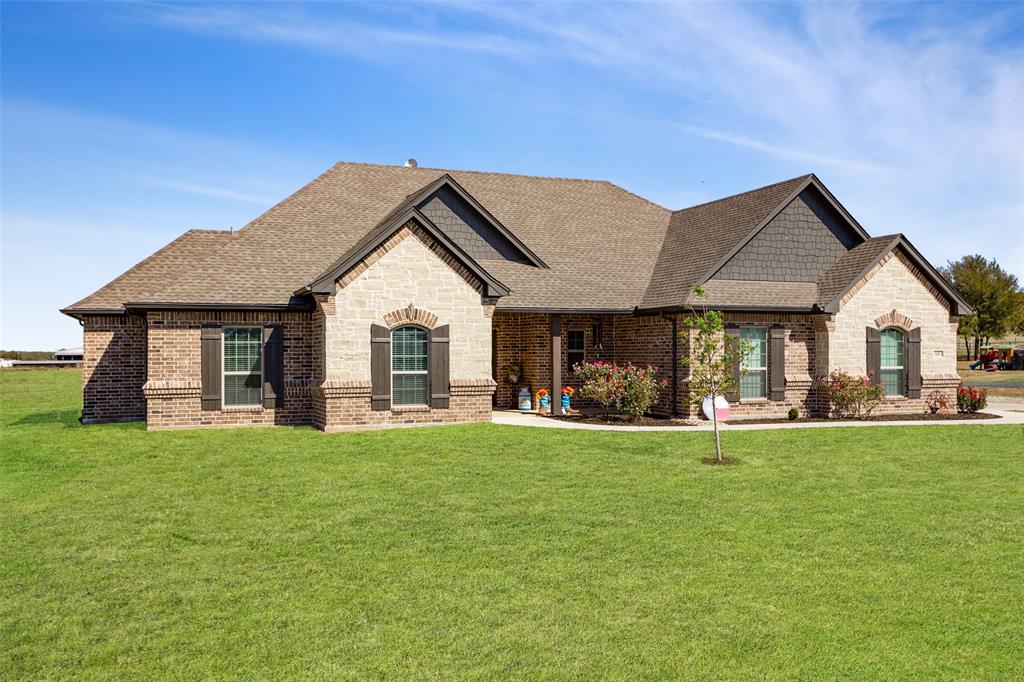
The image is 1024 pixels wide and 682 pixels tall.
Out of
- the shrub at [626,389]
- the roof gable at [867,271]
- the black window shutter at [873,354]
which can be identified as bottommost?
the shrub at [626,389]

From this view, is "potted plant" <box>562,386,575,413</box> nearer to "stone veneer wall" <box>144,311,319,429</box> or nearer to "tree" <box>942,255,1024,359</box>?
"stone veneer wall" <box>144,311,319,429</box>

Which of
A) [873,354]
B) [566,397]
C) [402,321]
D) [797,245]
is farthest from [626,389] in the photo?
[873,354]

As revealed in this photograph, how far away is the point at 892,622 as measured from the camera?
6.68 m

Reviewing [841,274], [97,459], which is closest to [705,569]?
[97,459]

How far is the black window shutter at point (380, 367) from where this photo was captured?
61.8 feet

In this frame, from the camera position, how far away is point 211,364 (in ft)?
62.3

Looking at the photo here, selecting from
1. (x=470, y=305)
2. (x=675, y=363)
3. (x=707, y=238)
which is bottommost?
(x=675, y=363)

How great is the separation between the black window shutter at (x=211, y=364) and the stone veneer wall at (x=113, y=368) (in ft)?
12.9

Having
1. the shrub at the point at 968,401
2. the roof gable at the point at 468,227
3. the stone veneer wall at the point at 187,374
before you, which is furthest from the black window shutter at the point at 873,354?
the stone veneer wall at the point at 187,374

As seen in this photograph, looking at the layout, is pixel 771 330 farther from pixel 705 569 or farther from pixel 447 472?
pixel 705 569

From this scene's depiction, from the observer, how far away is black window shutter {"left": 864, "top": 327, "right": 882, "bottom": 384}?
22578 mm

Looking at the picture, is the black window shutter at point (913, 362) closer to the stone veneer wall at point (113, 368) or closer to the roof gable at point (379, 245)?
the roof gable at point (379, 245)

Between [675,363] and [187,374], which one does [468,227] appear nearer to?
[675,363]

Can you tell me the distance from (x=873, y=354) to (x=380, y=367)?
44.6 feet
